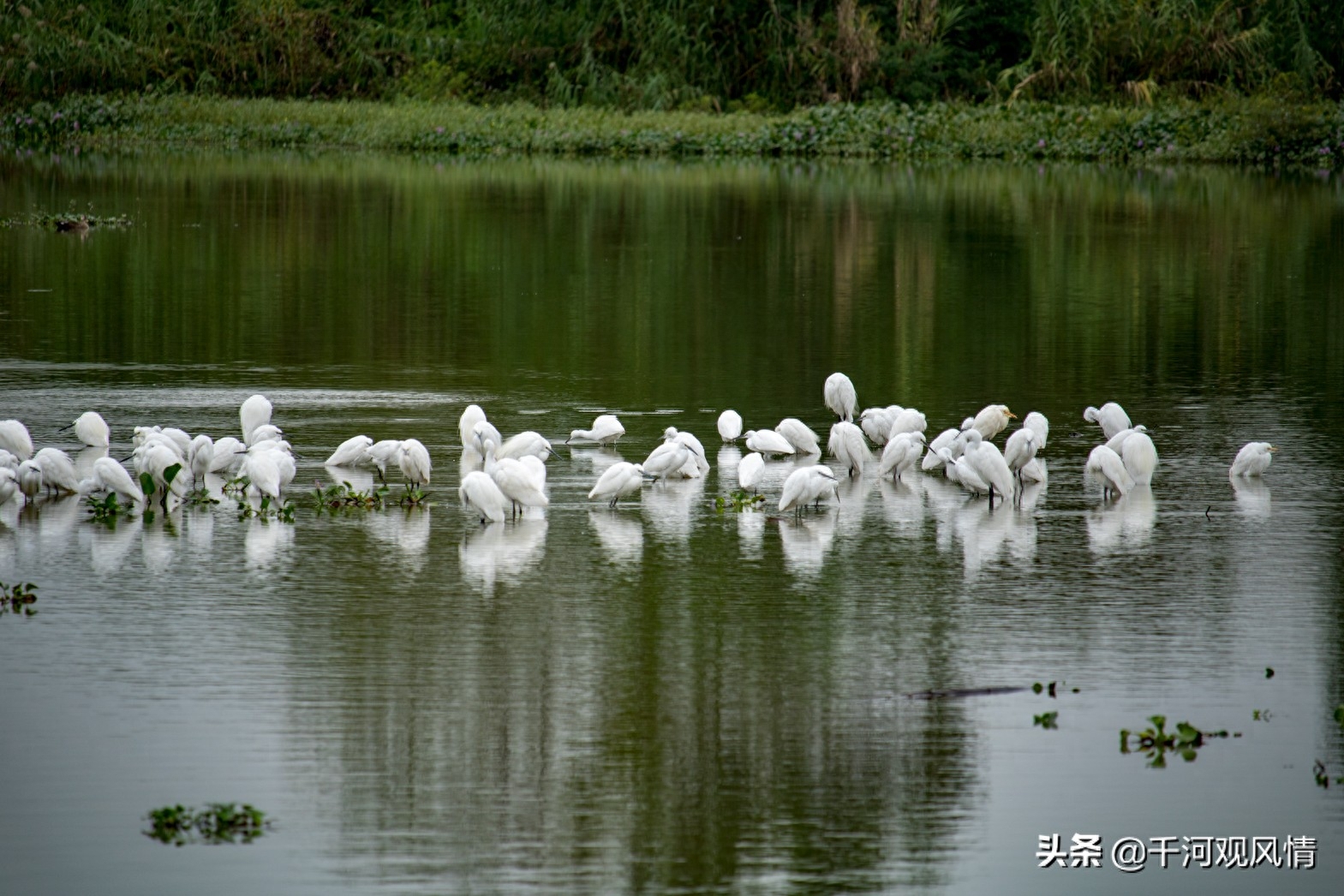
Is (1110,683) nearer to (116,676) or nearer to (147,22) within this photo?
(116,676)

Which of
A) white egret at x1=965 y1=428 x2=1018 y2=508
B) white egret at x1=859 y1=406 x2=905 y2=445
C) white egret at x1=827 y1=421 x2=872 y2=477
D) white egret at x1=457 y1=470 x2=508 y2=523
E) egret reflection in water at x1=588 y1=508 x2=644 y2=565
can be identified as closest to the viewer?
egret reflection in water at x1=588 y1=508 x2=644 y2=565

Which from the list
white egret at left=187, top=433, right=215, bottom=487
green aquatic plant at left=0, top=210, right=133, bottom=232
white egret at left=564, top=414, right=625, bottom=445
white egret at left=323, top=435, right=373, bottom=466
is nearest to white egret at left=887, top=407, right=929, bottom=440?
white egret at left=564, top=414, right=625, bottom=445

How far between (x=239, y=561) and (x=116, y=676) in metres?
1.38

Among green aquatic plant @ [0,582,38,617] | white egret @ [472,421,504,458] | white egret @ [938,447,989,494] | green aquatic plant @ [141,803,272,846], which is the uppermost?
white egret @ [472,421,504,458]

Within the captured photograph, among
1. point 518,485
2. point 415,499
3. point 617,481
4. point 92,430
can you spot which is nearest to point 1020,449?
point 617,481

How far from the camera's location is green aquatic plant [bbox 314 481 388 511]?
8125 mm

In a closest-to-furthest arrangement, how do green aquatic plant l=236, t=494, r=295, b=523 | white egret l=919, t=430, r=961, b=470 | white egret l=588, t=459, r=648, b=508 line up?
green aquatic plant l=236, t=494, r=295, b=523, white egret l=588, t=459, r=648, b=508, white egret l=919, t=430, r=961, b=470

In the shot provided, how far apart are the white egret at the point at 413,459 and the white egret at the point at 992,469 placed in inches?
91.1

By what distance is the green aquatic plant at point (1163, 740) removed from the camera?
5.35m

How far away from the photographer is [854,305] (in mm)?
15414

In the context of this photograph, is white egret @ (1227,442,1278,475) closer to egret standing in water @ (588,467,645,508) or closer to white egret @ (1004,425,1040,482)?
white egret @ (1004,425,1040,482)

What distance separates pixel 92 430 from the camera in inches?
359

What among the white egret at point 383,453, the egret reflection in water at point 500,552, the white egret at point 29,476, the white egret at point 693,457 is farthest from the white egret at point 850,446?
the white egret at point 29,476

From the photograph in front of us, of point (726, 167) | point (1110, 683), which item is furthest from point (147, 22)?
point (1110, 683)
